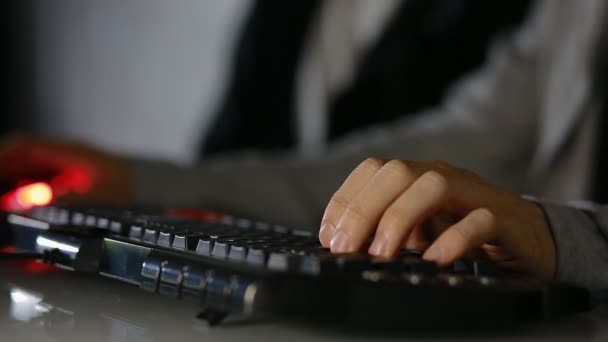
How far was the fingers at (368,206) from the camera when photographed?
357 millimetres

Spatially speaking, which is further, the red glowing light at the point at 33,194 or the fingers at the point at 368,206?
the red glowing light at the point at 33,194

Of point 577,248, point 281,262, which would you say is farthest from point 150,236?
point 577,248

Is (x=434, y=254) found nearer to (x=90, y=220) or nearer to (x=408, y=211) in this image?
(x=408, y=211)

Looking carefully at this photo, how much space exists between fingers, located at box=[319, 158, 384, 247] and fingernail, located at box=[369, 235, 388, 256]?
1.2 inches

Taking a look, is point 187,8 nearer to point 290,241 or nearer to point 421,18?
point 421,18

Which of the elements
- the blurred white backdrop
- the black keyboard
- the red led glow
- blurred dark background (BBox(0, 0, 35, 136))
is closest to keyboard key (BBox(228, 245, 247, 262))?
the black keyboard

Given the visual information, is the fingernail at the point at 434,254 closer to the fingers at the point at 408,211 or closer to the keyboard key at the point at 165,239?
the fingers at the point at 408,211

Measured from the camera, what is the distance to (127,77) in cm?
234

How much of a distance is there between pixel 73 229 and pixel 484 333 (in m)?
0.25

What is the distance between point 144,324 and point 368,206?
12 cm

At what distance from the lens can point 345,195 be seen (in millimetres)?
394

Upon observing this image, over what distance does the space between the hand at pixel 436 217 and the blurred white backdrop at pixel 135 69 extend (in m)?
1.45

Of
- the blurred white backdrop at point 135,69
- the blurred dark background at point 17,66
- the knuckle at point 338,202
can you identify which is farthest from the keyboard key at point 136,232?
the blurred dark background at point 17,66

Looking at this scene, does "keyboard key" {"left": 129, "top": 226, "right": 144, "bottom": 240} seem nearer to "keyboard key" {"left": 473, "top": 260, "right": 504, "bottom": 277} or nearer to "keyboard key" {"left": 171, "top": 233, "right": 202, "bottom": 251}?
"keyboard key" {"left": 171, "top": 233, "right": 202, "bottom": 251}
